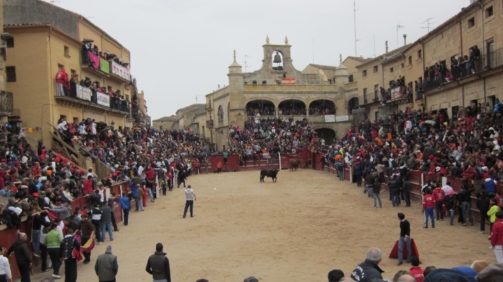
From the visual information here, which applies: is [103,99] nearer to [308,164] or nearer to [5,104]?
[5,104]

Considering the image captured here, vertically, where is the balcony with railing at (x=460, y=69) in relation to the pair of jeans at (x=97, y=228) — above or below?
above

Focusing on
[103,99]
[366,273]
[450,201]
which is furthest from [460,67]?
[366,273]

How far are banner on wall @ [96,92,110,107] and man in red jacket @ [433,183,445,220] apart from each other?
2357 cm

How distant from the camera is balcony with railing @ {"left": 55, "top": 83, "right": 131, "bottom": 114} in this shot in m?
29.4

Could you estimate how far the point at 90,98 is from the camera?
32875mm

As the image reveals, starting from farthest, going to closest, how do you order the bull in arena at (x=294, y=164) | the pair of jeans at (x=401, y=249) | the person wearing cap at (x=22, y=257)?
the bull in arena at (x=294, y=164), the pair of jeans at (x=401, y=249), the person wearing cap at (x=22, y=257)

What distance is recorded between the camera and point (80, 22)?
33.4 meters

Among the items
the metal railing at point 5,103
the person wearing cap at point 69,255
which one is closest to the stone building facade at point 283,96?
the metal railing at point 5,103

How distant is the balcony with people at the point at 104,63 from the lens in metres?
33.1

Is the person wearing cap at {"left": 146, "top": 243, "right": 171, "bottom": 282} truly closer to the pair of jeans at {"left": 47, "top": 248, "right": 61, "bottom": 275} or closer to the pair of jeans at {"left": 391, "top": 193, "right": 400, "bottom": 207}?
the pair of jeans at {"left": 47, "top": 248, "right": 61, "bottom": 275}

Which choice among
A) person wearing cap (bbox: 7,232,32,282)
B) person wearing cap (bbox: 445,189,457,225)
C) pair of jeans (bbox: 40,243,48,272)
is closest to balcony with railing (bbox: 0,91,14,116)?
pair of jeans (bbox: 40,243,48,272)

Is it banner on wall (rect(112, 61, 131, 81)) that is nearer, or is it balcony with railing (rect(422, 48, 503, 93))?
balcony with railing (rect(422, 48, 503, 93))

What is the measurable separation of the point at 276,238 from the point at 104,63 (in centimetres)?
2379

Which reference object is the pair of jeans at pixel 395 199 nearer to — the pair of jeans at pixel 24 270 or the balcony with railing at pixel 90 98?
the pair of jeans at pixel 24 270
